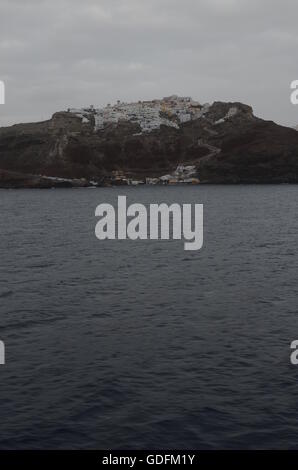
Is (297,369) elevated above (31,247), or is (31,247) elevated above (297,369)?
(31,247)

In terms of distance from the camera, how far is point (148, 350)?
32.7m

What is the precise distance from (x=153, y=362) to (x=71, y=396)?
603 cm

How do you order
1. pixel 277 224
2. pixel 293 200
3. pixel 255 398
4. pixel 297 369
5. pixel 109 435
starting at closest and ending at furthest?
pixel 109 435 → pixel 255 398 → pixel 297 369 → pixel 277 224 → pixel 293 200

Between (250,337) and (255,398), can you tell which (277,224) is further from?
(255,398)

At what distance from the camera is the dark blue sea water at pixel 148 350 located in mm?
23422

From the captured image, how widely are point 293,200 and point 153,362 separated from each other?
135 metres

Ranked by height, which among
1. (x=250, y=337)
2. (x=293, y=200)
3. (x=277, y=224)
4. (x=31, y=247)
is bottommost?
(x=250, y=337)

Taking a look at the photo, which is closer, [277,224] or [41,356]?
[41,356]

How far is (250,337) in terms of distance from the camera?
3475 centimetres

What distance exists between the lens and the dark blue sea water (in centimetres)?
2342

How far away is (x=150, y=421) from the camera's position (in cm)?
2397
